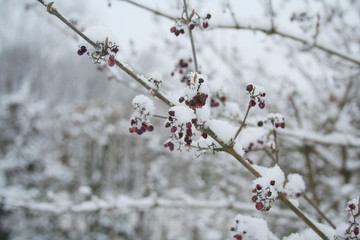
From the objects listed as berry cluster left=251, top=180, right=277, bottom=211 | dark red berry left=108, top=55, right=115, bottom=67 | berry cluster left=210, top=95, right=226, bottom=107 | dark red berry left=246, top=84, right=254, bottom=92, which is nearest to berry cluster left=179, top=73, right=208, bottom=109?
dark red berry left=246, top=84, right=254, bottom=92

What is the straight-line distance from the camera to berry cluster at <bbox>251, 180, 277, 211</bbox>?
3.21 feet

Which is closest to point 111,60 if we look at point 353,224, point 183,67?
point 183,67

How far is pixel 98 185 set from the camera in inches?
345

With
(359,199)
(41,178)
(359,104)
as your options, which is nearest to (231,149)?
(359,199)

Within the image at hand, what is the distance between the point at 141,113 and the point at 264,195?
62cm

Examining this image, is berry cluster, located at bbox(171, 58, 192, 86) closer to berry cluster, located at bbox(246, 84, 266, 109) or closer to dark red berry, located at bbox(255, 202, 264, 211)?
berry cluster, located at bbox(246, 84, 266, 109)

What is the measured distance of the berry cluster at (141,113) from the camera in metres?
0.95

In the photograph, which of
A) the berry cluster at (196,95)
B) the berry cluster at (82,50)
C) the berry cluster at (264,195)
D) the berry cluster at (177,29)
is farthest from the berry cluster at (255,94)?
the berry cluster at (82,50)

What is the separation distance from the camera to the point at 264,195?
987 millimetres

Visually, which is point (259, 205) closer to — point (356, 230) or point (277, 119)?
point (356, 230)

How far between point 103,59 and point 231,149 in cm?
65

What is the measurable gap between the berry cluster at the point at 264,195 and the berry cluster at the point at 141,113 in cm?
53

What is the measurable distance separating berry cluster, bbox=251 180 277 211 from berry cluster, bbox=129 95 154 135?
533 mm

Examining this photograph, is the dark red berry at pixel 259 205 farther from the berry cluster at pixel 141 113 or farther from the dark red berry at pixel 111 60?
the dark red berry at pixel 111 60
